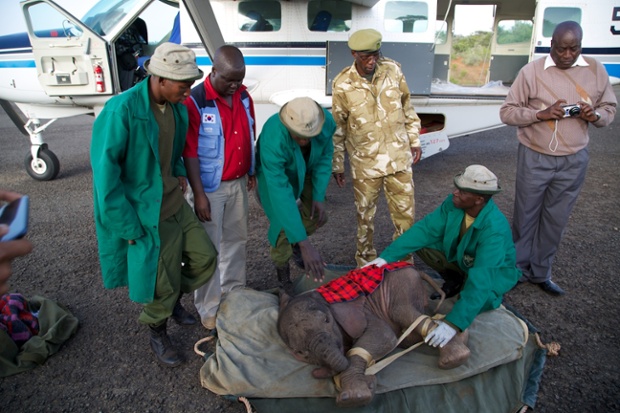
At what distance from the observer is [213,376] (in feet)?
9.62

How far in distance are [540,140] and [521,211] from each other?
0.66 meters

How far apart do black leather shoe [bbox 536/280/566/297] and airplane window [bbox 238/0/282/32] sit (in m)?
5.43

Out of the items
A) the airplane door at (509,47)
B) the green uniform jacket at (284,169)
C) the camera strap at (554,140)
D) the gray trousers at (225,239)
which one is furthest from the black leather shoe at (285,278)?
the airplane door at (509,47)

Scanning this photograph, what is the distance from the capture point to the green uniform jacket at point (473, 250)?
116 inches

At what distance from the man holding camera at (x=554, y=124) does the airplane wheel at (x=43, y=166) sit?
7.23 meters

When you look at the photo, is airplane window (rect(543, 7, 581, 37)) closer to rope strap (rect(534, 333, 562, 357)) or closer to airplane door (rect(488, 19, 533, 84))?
airplane door (rect(488, 19, 533, 84))

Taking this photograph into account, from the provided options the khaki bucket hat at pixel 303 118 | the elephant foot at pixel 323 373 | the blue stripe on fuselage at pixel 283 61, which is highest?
the blue stripe on fuselage at pixel 283 61

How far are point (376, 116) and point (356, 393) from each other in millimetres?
2404

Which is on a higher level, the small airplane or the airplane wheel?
the small airplane

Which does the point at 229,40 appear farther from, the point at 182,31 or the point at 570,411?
the point at 570,411

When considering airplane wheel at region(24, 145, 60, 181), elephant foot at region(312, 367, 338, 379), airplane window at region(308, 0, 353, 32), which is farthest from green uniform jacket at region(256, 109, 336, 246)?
airplane wheel at region(24, 145, 60, 181)

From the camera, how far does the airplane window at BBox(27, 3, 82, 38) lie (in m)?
6.98

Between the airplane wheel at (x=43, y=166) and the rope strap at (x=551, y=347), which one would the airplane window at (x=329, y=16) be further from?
the rope strap at (x=551, y=347)

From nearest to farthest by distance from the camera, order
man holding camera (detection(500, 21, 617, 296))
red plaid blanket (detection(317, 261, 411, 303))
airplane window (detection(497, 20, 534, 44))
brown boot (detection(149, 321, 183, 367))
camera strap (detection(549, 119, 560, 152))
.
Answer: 1. red plaid blanket (detection(317, 261, 411, 303))
2. brown boot (detection(149, 321, 183, 367))
3. man holding camera (detection(500, 21, 617, 296))
4. camera strap (detection(549, 119, 560, 152))
5. airplane window (detection(497, 20, 534, 44))
